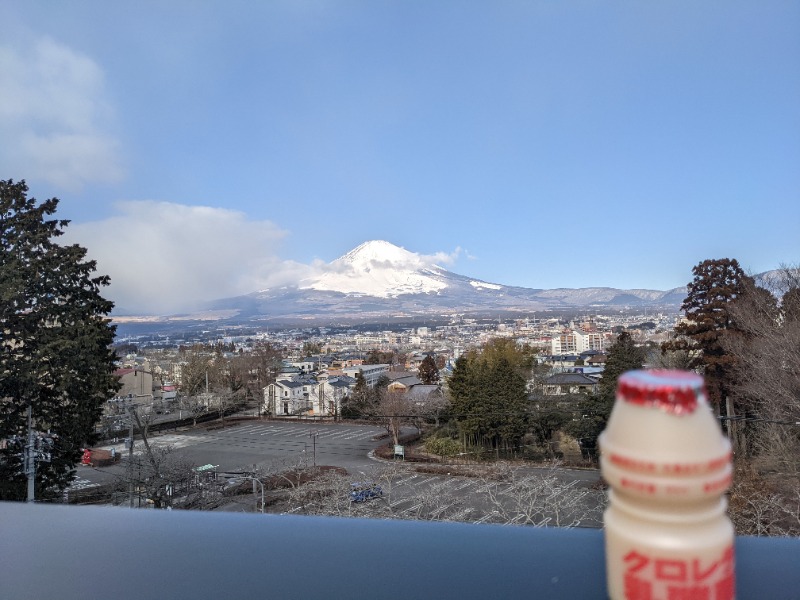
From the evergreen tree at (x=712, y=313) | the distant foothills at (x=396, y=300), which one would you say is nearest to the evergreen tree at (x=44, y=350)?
the evergreen tree at (x=712, y=313)

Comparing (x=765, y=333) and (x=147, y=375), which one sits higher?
(x=765, y=333)

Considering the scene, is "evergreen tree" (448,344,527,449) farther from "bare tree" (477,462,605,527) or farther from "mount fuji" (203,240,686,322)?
"mount fuji" (203,240,686,322)

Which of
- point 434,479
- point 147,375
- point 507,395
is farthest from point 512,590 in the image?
point 147,375

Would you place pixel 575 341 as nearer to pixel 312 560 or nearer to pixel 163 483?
pixel 163 483

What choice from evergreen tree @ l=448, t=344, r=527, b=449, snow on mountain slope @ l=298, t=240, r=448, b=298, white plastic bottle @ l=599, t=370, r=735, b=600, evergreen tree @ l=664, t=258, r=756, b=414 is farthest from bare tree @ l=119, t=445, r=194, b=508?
snow on mountain slope @ l=298, t=240, r=448, b=298

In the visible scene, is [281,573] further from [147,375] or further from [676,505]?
[147,375]

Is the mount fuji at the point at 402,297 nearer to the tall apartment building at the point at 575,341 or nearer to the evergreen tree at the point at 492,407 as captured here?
the tall apartment building at the point at 575,341
